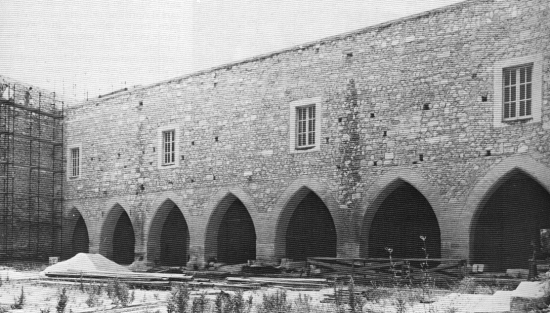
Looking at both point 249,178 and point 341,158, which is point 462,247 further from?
point 249,178

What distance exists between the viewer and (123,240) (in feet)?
75.4

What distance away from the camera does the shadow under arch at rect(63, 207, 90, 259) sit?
2400 cm

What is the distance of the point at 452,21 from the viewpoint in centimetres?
Answer: 1484

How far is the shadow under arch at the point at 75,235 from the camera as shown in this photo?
24.0 m

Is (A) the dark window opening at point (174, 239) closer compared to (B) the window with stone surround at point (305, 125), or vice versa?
(B) the window with stone surround at point (305, 125)

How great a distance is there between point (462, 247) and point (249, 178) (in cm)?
676

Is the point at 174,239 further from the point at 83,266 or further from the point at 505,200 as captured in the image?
the point at 505,200

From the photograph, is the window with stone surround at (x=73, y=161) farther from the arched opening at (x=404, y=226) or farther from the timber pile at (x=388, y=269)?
the arched opening at (x=404, y=226)

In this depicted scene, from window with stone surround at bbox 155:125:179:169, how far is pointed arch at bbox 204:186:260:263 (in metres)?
2.49

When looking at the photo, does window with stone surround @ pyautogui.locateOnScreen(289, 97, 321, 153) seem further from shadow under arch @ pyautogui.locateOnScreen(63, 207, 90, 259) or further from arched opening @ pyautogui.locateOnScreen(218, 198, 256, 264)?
shadow under arch @ pyautogui.locateOnScreen(63, 207, 90, 259)

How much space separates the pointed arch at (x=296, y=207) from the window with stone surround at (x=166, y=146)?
4.84 metres

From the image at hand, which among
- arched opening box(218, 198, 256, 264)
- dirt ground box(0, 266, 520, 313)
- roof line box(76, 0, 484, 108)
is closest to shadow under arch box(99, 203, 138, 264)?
arched opening box(218, 198, 256, 264)

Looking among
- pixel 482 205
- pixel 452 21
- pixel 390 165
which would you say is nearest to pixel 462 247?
pixel 482 205

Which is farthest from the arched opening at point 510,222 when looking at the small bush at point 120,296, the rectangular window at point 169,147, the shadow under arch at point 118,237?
the shadow under arch at point 118,237
